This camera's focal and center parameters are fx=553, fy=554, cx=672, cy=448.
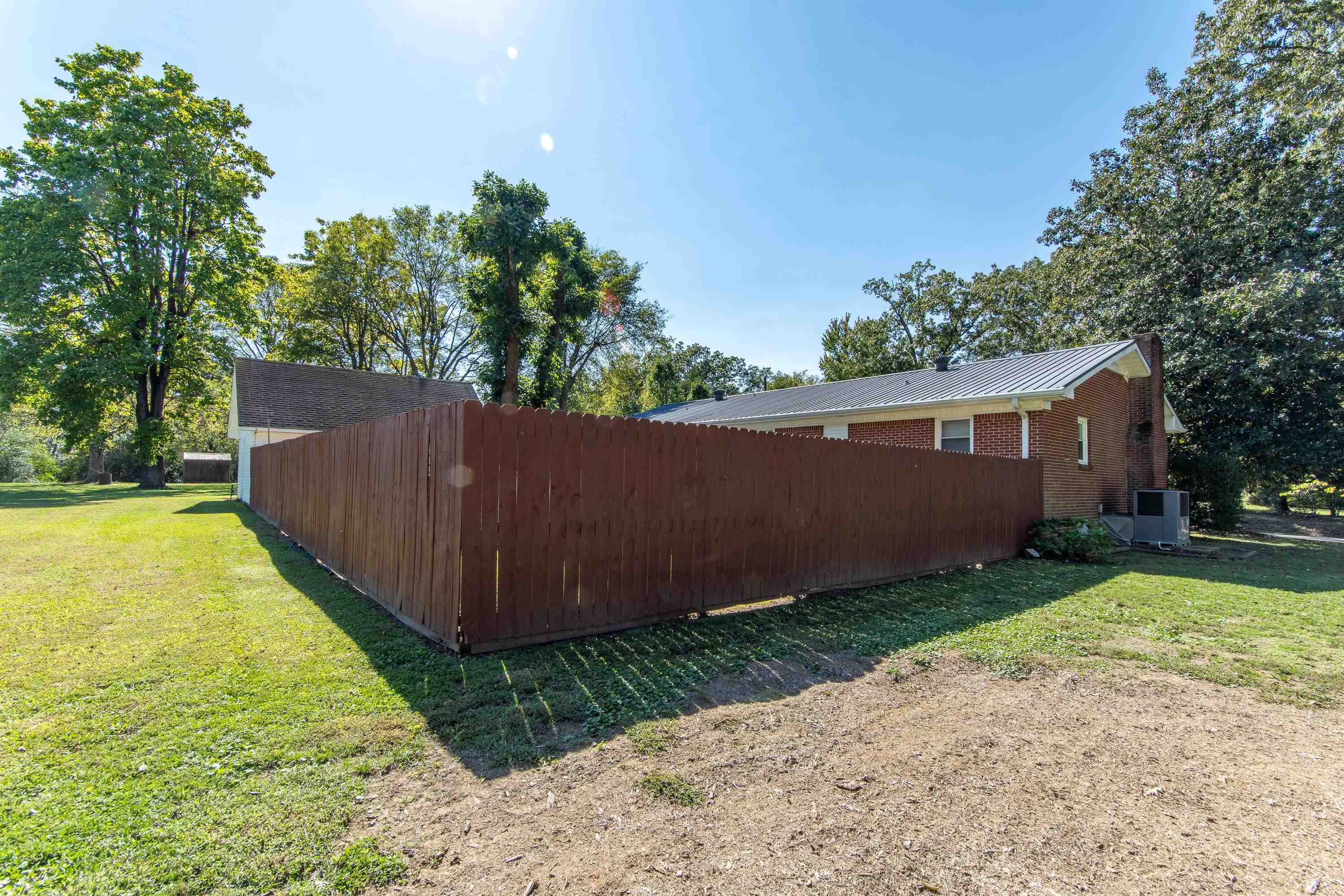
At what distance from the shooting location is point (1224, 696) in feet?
12.7

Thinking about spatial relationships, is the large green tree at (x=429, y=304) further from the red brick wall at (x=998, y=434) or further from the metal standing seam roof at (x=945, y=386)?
the red brick wall at (x=998, y=434)

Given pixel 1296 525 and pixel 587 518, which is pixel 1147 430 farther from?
pixel 587 518

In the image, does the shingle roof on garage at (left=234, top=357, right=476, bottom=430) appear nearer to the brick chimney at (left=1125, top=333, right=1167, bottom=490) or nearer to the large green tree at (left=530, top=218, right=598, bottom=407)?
the large green tree at (left=530, top=218, right=598, bottom=407)

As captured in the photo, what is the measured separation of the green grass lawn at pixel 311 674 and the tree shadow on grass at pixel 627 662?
23mm

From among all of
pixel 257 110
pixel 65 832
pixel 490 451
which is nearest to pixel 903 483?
pixel 490 451

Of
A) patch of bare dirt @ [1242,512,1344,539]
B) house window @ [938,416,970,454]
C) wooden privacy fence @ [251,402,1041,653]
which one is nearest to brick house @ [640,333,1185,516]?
house window @ [938,416,970,454]

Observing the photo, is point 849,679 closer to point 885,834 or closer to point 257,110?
point 885,834

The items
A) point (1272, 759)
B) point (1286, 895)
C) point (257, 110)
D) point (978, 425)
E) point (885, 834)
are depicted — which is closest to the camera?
point (1286, 895)

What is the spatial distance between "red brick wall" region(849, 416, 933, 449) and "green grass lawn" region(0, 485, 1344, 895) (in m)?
4.67

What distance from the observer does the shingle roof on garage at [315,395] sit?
780 inches

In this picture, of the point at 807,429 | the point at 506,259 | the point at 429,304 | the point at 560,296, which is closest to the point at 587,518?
the point at 807,429

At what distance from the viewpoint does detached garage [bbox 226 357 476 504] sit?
19.2 meters

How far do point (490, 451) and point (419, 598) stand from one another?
150 centimetres

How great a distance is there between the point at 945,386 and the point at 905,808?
38.9 feet
